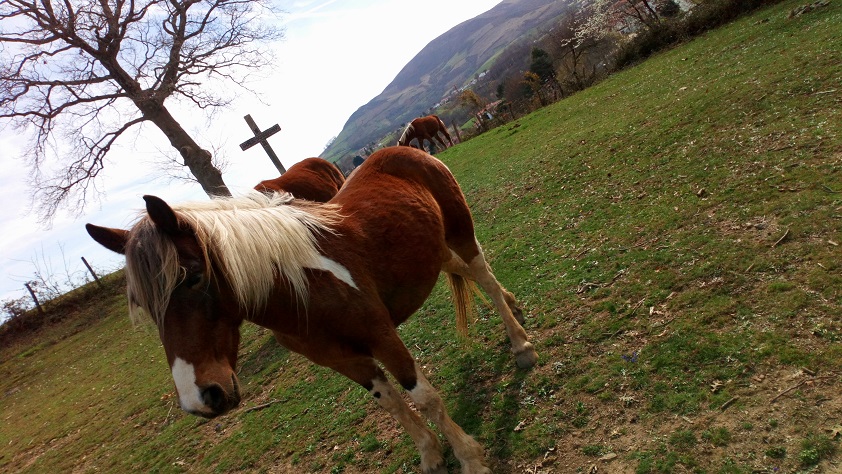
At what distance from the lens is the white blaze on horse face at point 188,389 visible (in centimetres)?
207

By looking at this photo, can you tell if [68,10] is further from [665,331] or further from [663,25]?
[663,25]

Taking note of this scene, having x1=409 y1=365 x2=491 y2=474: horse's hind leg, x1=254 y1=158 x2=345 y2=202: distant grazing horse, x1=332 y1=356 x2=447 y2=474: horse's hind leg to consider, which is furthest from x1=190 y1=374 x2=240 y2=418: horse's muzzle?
x1=254 y1=158 x2=345 y2=202: distant grazing horse

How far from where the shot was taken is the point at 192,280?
2195 millimetres

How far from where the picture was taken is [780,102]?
252 inches

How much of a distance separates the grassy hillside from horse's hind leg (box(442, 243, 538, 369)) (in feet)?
0.52

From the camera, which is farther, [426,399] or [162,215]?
[426,399]

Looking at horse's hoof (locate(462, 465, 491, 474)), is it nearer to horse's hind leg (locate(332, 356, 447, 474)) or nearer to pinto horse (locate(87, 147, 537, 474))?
pinto horse (locate(87, 147, 537, 474))

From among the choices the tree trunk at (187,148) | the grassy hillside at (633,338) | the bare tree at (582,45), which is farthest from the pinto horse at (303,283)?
the bare tree at (582,45)

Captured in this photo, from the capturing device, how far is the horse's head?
82.7 inches

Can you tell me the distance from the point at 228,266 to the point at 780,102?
8109mm

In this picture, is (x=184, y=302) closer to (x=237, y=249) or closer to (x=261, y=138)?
(x=237, y=249)

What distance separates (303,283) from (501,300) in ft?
6.88

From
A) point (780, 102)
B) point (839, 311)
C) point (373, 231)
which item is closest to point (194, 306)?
point (373, 231)

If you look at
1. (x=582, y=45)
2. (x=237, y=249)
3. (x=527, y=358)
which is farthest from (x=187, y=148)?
(x=582, y=45)
